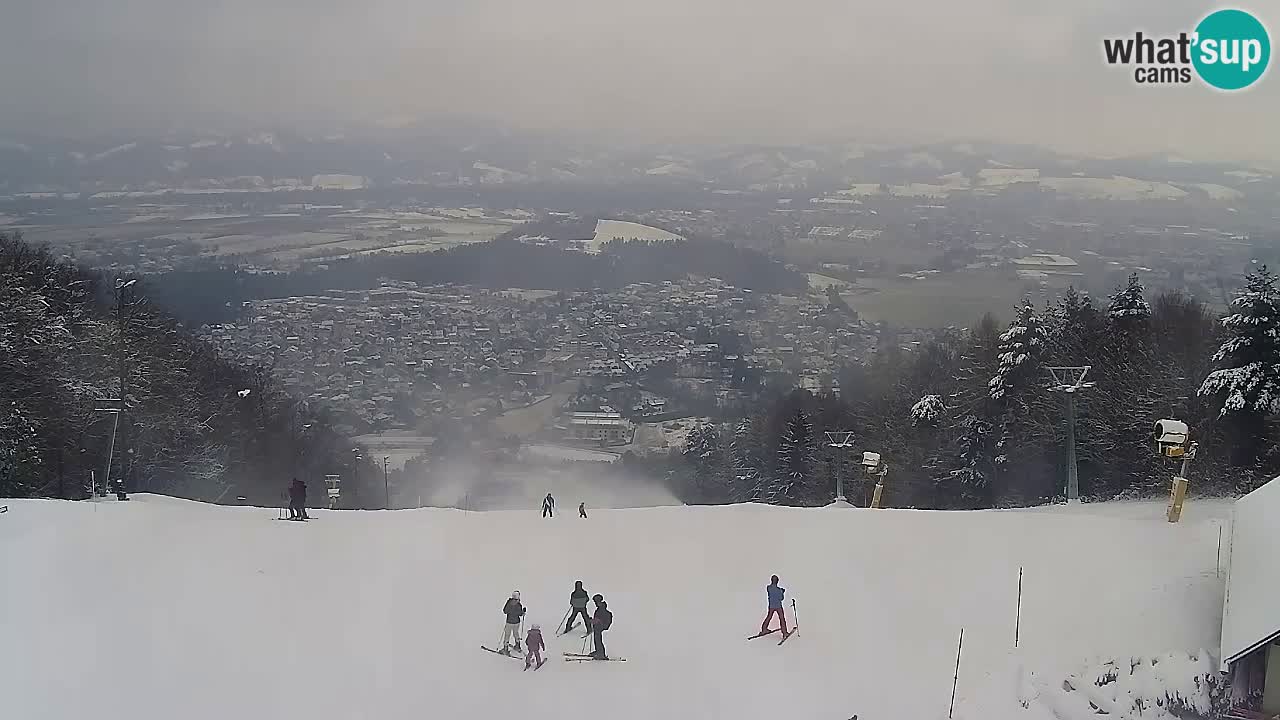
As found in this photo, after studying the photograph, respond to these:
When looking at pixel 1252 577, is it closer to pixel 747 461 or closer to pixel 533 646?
pixel 533 646

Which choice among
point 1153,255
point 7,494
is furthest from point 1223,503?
point 7,494

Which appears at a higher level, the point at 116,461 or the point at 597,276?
the point at 597,276

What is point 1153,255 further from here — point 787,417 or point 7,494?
point 7,494

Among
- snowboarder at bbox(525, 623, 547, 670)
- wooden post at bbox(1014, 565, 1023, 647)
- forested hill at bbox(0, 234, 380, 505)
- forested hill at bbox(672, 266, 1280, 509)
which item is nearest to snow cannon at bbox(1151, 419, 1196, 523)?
forested hill at bbox(672, 266, 1280, 509)

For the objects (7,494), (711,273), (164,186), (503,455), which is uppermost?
(164,186)

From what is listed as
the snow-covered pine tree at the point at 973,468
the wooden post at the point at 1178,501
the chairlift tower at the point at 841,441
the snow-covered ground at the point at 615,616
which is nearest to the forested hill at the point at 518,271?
the chairlift tower at the point at 841,441

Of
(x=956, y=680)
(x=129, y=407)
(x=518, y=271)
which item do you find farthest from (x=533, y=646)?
(x=518, y=271)
